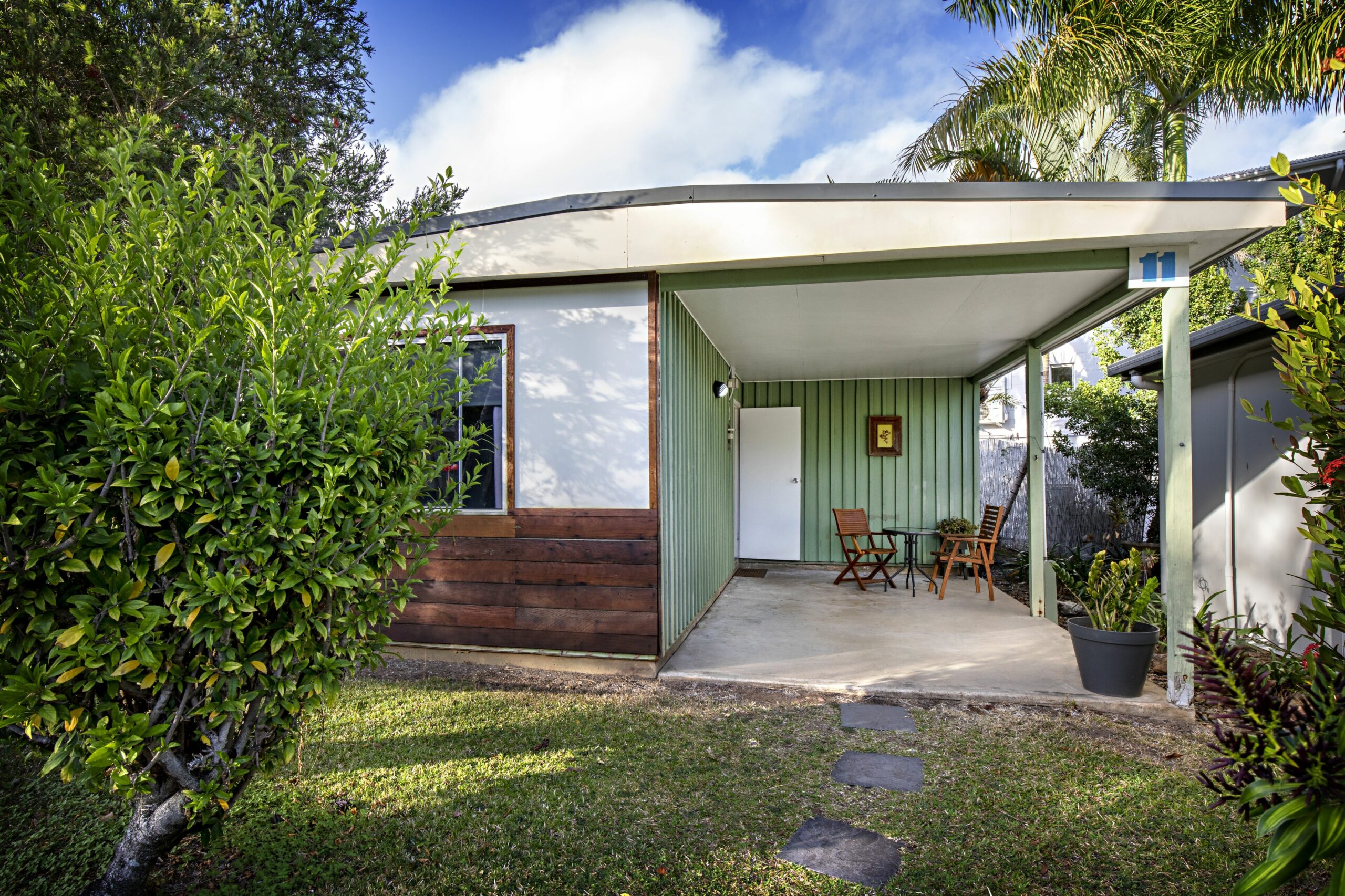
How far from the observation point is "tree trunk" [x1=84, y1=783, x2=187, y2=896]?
1.70 meters

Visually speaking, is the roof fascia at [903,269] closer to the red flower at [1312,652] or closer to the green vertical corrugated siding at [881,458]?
the red flower at [1312,652]

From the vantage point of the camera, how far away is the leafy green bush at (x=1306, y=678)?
142cm

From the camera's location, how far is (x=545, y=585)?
422 centimetres

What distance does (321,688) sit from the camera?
164cm

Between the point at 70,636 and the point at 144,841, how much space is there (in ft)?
2.62

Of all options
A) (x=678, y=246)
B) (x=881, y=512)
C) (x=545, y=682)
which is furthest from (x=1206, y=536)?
(x=545, y=682)

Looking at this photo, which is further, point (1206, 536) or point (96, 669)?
point (1206, 536)

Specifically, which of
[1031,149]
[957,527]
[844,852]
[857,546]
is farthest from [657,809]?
[1031,149]

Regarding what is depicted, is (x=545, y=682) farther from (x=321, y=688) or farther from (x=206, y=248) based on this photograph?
(x=206, y=248)

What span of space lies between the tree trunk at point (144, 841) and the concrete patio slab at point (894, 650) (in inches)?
104

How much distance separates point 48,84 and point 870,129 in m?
14.0

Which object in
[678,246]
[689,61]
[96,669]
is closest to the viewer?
[96,669]

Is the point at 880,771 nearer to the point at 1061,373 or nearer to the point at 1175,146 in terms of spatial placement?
the point at 1175,146

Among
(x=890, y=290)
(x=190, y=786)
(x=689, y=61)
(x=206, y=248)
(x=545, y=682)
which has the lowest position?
(x=545, y=682)
